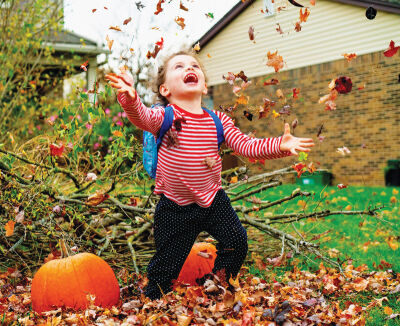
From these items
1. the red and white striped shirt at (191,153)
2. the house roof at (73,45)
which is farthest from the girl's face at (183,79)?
the house roof at (73,45)

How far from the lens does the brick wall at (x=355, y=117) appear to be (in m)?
10.6

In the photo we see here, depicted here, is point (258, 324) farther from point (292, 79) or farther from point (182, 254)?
point (292, 79)

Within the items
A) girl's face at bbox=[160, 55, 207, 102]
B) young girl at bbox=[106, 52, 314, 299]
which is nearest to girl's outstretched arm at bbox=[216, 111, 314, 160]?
young girl at bbox=[106, 52, 314, 299]

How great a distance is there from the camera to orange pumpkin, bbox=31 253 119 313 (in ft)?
8.48

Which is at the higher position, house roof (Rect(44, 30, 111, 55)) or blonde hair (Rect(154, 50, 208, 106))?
house roof (Rect(44, 30, 111, 55))

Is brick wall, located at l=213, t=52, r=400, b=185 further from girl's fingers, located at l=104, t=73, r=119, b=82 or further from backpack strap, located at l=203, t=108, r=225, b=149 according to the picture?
girl's fingers, located at l=104, t=73, r=119, b=82

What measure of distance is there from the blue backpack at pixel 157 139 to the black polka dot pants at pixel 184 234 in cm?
23

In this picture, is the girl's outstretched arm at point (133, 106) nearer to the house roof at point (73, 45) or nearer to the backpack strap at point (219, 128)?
the backpack strap at point (219, 128)

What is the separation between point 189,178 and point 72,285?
92 centimetres

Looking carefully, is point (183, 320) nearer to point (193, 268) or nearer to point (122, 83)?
point (193, 268)

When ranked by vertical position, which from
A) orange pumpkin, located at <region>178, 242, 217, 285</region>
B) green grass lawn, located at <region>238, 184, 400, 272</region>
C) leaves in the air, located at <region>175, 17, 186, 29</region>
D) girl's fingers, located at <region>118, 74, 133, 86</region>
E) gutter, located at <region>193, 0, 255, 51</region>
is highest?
gutter, located at <region>193, 0, 255, 51</region>

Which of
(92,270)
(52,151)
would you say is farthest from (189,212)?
(52,151)

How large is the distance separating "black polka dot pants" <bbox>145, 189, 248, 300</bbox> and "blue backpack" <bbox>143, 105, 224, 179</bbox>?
0.23 meters

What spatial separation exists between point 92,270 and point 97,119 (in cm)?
137
